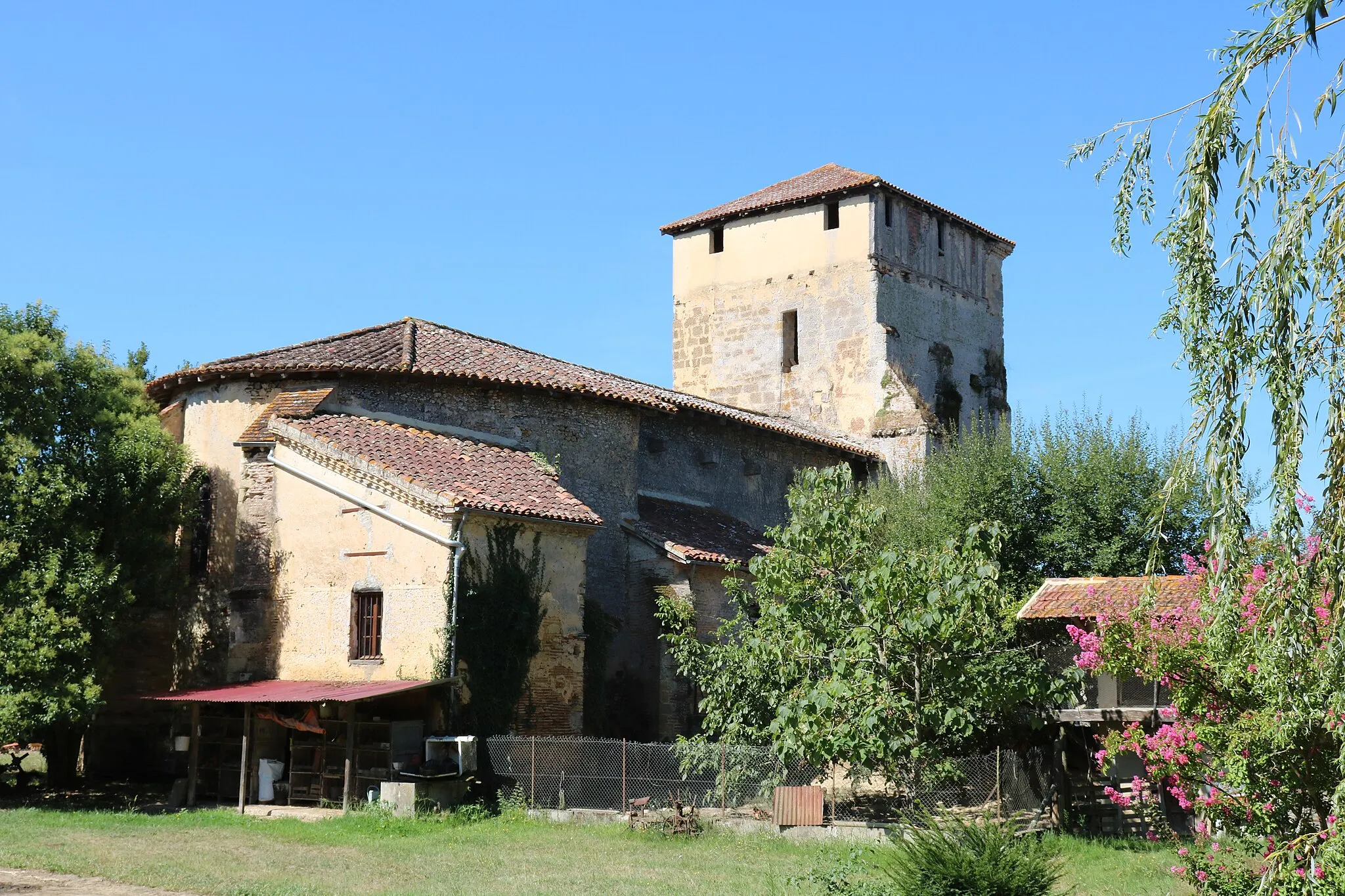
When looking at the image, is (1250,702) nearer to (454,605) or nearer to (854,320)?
(454,605)

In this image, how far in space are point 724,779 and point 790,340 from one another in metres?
19.4

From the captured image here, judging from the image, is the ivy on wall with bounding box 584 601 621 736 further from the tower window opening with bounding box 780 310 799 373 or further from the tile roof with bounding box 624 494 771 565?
the tower window opening with bounding box 780 310 799 373

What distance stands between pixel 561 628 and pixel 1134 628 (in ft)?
36.1

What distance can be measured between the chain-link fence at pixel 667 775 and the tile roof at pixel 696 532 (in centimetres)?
527

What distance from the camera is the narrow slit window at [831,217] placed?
3581cm

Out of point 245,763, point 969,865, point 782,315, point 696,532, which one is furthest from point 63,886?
point 782,315

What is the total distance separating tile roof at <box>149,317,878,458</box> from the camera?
23.9 m

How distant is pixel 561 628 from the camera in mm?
22094

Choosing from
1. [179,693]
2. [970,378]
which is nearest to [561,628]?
[179,693]

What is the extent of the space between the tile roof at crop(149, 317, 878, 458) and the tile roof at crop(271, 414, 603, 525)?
3.68ft

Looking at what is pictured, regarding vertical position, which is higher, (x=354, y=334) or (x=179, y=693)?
(x=354, y=334)

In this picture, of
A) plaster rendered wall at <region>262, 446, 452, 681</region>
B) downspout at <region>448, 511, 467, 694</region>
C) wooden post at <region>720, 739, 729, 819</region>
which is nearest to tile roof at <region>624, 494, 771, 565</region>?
downspout at <region>448, 511, 467, 694</region>

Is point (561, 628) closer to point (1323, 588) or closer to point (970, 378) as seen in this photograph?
point (1323, 588)

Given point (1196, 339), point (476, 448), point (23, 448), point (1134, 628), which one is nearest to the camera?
point (1196, 339)
